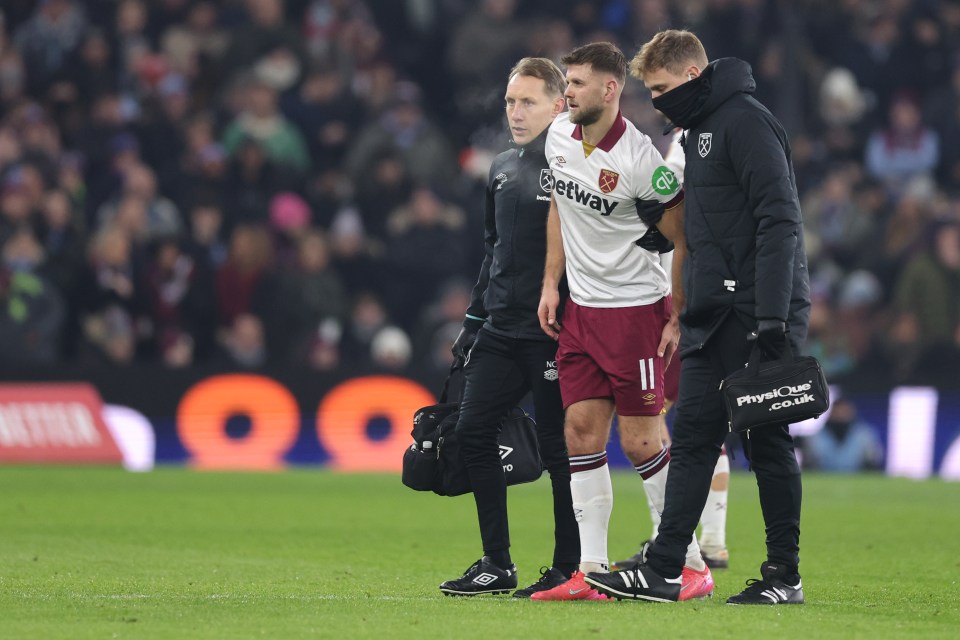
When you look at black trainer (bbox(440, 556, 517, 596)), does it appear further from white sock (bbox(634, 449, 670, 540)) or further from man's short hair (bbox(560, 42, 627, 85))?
man's short hair (bbox(560, 42, 627, 85))

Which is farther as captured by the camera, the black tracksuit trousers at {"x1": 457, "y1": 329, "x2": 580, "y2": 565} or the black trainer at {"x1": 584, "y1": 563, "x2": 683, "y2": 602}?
the black tracksuit trousers at {"x1": 457, "y1": 329, "x2": 580, "y2": 565}

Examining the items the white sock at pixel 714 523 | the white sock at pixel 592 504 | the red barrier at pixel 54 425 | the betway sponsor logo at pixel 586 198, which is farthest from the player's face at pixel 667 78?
the red barrier at pixel 54 425

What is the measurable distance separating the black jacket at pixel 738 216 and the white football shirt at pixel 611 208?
→ 0.17 meters

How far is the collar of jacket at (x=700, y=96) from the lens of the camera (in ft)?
21.4

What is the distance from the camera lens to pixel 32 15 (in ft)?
61.7

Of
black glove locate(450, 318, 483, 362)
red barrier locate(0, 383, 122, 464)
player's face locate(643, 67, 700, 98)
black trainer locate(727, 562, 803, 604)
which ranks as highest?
player's face locate(643, 67, 700, 98)

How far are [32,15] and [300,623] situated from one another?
14.4 metres

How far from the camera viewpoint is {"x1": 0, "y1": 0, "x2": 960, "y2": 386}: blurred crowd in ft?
53.4

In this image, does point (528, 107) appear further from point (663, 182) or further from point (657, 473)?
point (657, 473)

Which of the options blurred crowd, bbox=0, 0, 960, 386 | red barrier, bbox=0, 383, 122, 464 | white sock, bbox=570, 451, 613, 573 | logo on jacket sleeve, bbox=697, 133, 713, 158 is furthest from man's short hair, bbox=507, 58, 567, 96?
red barrier, bbox=0, 383, 122, 464

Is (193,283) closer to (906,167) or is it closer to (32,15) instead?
(32,15)

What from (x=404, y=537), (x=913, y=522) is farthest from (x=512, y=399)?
(x=913, y=522)

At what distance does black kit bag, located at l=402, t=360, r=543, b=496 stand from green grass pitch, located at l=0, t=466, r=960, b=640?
1.56 feet

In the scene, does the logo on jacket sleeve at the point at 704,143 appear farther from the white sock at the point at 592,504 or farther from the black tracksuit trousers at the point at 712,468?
the white sock at the point at 592,504
